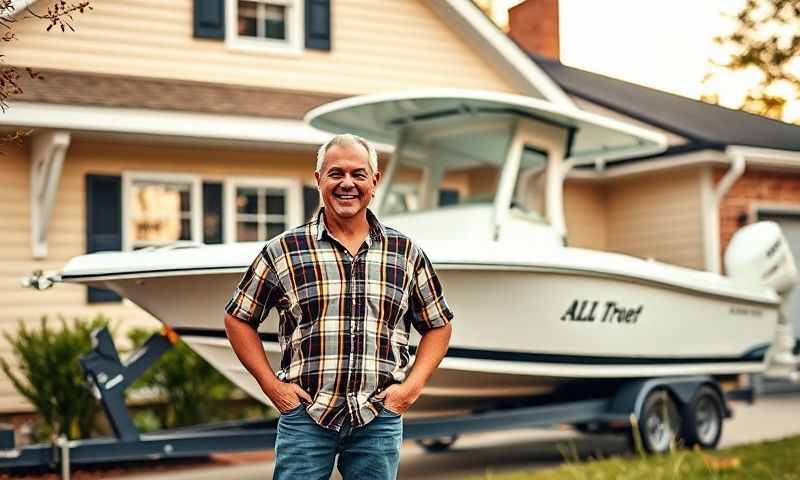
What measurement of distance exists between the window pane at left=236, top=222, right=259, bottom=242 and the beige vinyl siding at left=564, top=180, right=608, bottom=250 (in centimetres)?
498

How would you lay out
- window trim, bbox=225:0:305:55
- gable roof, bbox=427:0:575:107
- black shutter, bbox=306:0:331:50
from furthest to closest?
gable roof, bbox=427:0:575:107
black shutter, bbox=306:0:331:50
window trim, bbox=225:0:305:55

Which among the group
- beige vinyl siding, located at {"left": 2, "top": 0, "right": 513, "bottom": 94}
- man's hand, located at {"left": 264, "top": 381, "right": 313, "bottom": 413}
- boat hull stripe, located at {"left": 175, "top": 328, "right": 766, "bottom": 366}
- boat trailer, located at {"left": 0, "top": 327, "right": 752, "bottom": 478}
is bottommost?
boat trailer, located at {"left": 0, "top": 327, "right": 752, "bottom": 478}

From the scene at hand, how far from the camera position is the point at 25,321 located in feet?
34.8

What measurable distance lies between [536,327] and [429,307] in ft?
13.2

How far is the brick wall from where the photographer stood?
1402 cm

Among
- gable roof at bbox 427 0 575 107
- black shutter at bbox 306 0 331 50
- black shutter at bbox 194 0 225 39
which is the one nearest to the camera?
black shutter at bbox 194 0 225 39

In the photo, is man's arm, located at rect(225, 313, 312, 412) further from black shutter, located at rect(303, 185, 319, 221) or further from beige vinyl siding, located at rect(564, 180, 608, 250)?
beige vinyl siding, located at rect(564, 180, 608, 250)

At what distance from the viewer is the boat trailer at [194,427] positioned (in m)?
6.68

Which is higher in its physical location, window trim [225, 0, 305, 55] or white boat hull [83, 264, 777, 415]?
window trim [225, 0, 305, 55]

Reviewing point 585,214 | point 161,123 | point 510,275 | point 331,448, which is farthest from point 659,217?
point 331,448

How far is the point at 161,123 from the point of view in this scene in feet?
34.4

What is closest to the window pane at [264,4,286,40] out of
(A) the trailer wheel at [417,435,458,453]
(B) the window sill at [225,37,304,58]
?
(B) the window sill at [225,37,304,58]

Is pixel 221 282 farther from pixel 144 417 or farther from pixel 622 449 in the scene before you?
pixel 622 449

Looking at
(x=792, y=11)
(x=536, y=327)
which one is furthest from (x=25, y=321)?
(x=792, y=11)
